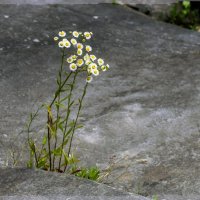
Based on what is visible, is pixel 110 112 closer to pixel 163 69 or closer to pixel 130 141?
pixel 130 141

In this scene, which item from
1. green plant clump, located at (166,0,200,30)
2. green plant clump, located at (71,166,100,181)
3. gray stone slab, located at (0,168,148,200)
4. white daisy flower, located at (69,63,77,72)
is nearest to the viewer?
gray stone slab, located at (0,168,148,200)

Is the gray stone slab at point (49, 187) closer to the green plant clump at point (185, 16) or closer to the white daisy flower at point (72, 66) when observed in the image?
the white daisy flower at point (72, 66)

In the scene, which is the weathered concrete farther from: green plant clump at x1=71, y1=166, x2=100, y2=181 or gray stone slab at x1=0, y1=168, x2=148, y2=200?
gray stone slab at x1=0, y1=168, x2=148, y2=200

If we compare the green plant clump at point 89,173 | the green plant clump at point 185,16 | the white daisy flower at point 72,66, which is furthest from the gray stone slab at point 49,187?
the green plant clump at point 185,16

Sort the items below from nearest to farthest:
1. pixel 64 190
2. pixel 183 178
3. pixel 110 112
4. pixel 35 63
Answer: pixel 64 190
pixel 183 178
pixel 110 112
pixel 35 63

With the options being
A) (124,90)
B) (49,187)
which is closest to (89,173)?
(49,187)

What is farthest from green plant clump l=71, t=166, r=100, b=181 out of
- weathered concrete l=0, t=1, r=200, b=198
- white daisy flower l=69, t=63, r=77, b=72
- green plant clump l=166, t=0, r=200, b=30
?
green plant clump l=166, t=0, r=200, b=30

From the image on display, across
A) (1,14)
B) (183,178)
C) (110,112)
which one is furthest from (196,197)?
(1,14)

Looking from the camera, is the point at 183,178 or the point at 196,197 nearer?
the point at 196,197
